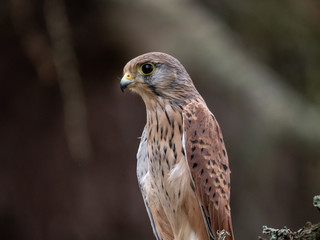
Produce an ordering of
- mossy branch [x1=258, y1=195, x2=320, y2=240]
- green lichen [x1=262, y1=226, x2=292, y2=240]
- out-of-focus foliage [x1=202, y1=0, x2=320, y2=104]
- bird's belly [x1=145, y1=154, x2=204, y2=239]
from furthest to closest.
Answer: out-of-focus foliage [x1=202, y1=0, x2=320, y2=104]
bird's belly [x1=145, y1=154, x2=204, y2=239]
green lichen [x1=262, y1=226, x2=292, y2=240]
mossy branch [x1=258, y1=195, x2=320, y2=240]

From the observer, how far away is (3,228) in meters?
7.09

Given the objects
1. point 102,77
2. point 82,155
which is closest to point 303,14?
point 102,77

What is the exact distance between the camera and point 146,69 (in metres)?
4.29

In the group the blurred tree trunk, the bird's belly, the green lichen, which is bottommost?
the bird's belly

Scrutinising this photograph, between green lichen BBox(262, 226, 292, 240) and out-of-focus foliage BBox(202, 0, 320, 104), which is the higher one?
out-of-focus foliage BBox(202, 0, 320, 104)

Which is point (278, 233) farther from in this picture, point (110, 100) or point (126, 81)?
point (110, 100)

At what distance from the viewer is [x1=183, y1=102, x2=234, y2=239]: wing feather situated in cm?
412

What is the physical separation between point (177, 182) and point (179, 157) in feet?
0.60

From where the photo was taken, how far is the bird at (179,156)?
13.5ft

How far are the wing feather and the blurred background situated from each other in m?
1.90

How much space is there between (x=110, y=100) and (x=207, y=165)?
3.12 meters

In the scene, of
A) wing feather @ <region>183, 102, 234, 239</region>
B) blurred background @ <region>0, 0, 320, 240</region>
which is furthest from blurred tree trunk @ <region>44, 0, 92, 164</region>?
wing feather @ <region>183, 102, 234, 239</region>

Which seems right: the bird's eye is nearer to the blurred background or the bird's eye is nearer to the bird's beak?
the bird's beak

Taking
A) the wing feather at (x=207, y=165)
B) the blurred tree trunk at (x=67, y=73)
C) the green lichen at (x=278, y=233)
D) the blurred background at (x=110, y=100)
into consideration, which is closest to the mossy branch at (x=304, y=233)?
the green lichen at (x=278, y=233)
